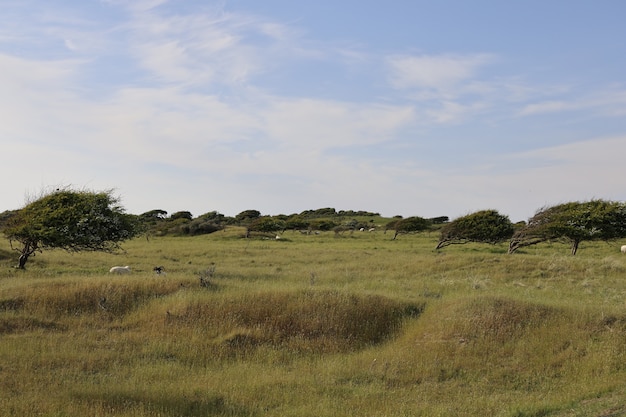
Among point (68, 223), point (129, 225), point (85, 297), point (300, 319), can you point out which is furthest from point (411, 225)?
point (85, 297)

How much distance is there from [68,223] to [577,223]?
102 feet

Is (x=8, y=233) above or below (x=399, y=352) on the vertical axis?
above

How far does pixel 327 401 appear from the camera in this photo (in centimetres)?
937

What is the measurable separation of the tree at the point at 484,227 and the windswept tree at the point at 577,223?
171cm

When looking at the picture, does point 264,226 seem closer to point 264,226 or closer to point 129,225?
point 264,226

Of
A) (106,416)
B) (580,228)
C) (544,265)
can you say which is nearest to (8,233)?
(106,416)

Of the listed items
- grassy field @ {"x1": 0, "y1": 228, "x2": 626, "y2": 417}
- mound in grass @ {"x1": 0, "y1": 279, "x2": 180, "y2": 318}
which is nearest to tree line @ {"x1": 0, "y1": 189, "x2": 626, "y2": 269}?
grassy field @ {"x1": 0, "y1": 228, "x2": 626, "y2": 417}

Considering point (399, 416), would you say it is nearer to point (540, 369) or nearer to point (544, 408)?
point (544, 408)

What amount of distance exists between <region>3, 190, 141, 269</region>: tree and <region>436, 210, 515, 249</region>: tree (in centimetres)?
2437

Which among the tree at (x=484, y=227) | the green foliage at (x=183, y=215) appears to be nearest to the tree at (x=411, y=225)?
the tree at (x=484, y=227)

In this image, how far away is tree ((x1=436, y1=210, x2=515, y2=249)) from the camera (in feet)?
124

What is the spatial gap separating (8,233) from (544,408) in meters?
24.3

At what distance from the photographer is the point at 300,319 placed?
14.8m

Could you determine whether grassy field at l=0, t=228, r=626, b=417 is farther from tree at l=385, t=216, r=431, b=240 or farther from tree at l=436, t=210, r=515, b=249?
tree at l=385, t=216, r=431, b=240
